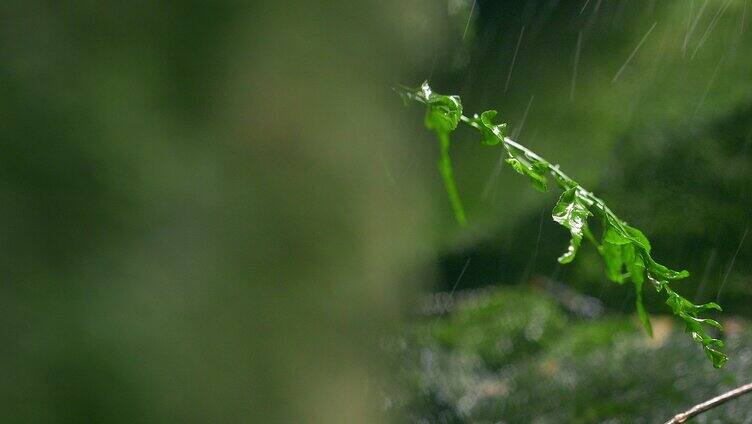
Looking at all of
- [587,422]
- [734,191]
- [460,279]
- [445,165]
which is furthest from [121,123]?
[460,279]

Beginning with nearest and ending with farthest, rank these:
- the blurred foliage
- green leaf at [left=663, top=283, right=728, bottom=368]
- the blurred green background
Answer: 1. the blurred green background
2. green leaf at [left=663, top=283, right=728, bottom=368]
3. the blurred foliage

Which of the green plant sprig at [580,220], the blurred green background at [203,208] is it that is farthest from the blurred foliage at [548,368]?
the blurred green background at [203,208]

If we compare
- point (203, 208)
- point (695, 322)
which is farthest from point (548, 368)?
point (203, 208)

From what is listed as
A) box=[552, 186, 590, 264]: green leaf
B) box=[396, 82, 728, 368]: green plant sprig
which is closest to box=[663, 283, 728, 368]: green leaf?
box=[396, 82, 728, 368]: green plant sprig

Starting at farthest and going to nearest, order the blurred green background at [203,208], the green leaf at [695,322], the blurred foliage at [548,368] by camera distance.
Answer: the blurred foliage at [548,368] < the green leaf at [695,322] < the blurred green background at [203,208]

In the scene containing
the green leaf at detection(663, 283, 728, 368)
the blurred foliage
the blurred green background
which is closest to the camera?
the blurred green background

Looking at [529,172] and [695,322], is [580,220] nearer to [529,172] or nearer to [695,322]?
[529,172]

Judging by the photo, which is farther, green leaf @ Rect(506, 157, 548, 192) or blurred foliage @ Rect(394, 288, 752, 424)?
blurred foliage @ Rect(394, 288, 752, 424)

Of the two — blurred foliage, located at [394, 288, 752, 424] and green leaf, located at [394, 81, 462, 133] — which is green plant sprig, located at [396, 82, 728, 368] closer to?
green leaf, located at [394, 81, 462, 133]

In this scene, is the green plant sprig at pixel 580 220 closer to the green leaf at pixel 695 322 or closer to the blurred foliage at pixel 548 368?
the green leaf at pixel 695 322
